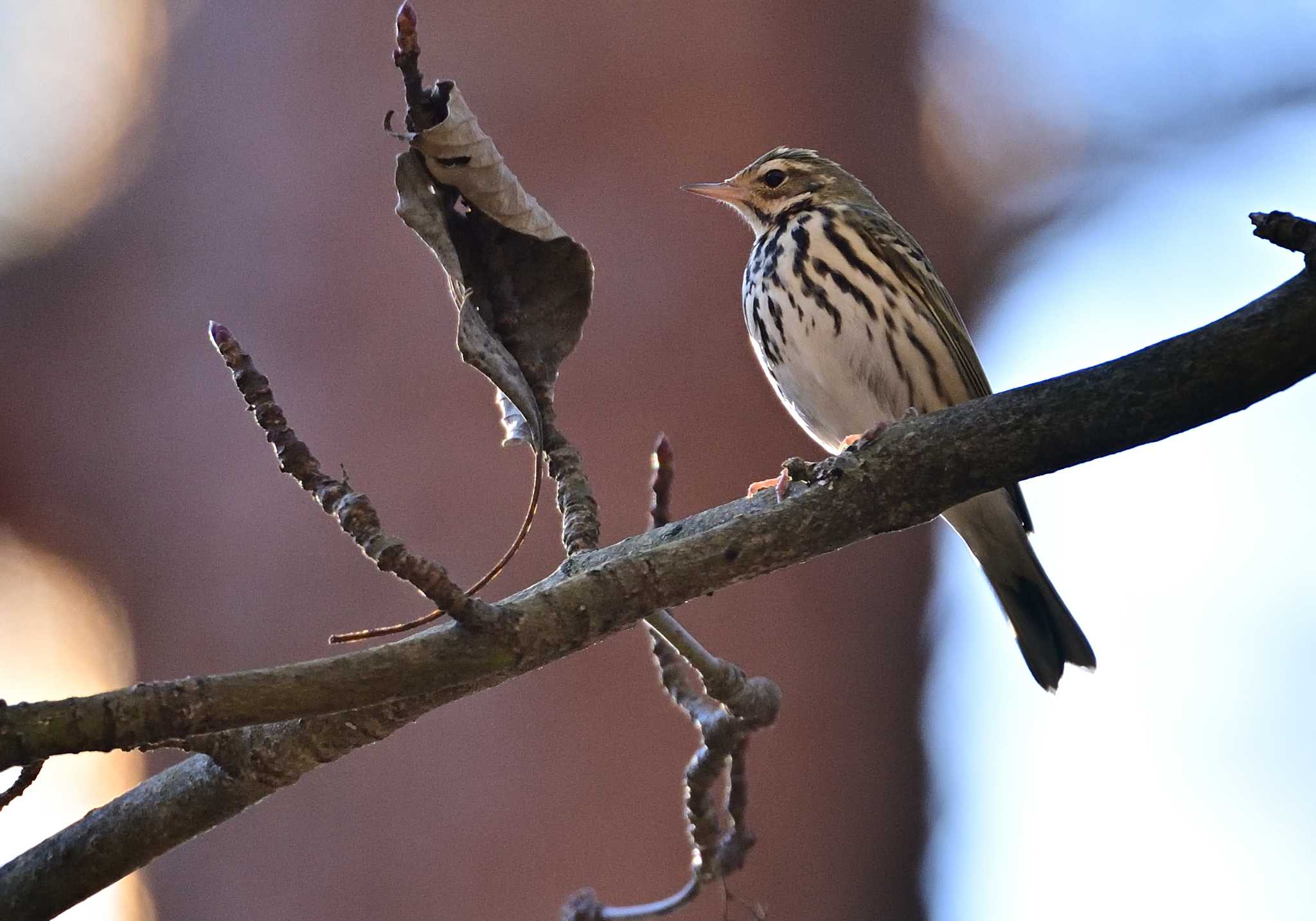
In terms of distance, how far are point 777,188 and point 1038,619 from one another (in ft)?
4.10

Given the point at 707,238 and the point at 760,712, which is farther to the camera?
the point at 707,238

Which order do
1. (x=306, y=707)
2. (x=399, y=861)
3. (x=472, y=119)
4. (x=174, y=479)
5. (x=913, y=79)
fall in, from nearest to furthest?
(x=306, y=707), (x=472, y=119), (x=399, y=861), (x=174, y=479), (x=913, y=79)

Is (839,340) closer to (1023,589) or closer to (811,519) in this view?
(1023,589)

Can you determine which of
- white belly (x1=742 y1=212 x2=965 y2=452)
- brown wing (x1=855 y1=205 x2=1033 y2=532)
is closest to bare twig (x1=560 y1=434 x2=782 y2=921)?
white belly (x1=742 y1=212 x2=965 y2=452)

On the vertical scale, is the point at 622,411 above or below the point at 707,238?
below

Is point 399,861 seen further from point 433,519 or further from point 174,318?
point 174,318

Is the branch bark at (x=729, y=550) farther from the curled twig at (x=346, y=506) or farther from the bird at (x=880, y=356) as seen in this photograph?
the bird at (x=880, y=356)

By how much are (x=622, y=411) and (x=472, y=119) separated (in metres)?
2.46

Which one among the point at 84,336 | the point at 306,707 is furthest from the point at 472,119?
the point at 84,336

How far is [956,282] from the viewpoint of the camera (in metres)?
4.40

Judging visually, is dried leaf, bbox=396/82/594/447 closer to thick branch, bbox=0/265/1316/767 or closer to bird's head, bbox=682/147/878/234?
thick branch, bbox=0/265/1316/767

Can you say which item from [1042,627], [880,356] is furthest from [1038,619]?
[880,356]

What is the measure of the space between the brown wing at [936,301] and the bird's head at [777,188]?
11.0 inches

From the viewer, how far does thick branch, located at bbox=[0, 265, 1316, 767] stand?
1.16 meters
